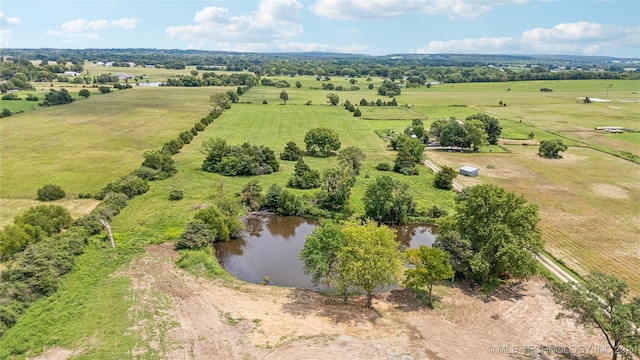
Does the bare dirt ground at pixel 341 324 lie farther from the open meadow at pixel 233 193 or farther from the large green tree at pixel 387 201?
the large green tree at pixel 387 201

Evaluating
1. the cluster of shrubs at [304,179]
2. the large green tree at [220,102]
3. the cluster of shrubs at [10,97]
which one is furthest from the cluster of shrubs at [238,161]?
the cluster of shrubs at [10,97]

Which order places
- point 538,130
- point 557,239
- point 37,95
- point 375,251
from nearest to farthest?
point 375,251, point 557,239, point 538,130, point 37,95

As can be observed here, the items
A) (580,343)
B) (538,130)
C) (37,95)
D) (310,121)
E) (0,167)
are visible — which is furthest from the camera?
(37,95)

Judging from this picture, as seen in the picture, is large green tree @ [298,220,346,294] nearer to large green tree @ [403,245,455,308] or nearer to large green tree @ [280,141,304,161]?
large green tree @ [403,245,455,308]

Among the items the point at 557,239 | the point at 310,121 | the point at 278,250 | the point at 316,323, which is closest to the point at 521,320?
the point at 316,323

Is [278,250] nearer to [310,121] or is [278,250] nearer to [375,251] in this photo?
[375,251]

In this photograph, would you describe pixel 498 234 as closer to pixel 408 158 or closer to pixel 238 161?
pixel 408 158

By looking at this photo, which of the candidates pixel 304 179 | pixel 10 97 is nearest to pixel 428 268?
pixel 304 179
